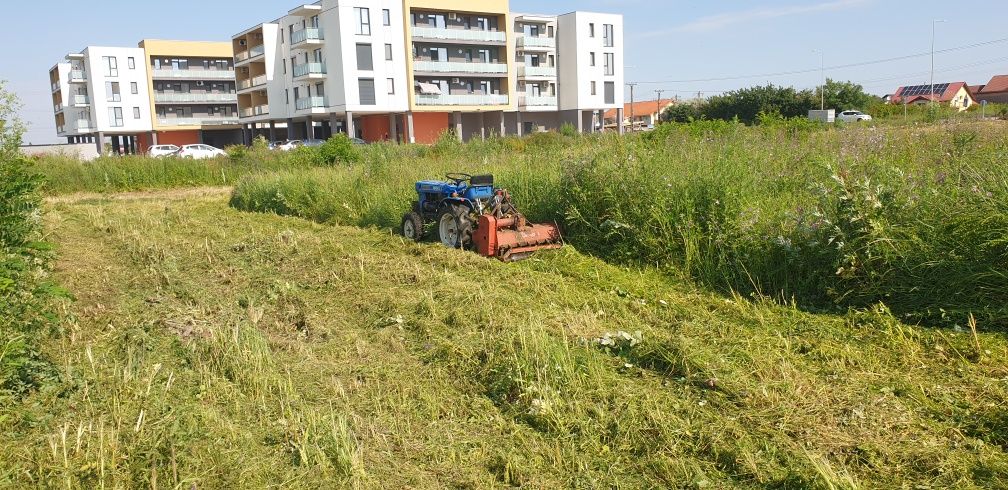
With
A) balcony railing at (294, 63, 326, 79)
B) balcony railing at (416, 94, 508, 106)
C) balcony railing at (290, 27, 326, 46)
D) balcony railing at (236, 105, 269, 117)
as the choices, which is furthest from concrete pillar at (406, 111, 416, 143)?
balcony railing at (236, 105, 269, 117)

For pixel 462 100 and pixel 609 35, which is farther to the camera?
pixel 609 35

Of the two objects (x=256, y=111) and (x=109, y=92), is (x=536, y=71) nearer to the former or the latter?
(x=256, y=111)

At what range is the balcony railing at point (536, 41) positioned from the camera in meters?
57.3

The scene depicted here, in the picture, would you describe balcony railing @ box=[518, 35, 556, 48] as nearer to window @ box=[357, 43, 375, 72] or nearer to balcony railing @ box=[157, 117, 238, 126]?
window @ box=[357, 43, 375, 72]

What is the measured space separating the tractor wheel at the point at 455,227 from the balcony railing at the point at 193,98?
59.9m

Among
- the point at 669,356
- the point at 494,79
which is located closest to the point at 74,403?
the point at 669,356

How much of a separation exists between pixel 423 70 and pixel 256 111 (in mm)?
15974

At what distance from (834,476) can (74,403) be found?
444 cm

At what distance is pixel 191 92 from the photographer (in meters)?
65.4

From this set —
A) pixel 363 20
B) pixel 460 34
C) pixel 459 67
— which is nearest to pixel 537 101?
pixel 459 67

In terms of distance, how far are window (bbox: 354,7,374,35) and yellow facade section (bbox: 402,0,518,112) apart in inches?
108

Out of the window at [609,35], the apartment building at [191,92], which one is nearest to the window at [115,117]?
the apartment building at [191,92]

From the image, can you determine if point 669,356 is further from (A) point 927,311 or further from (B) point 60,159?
(B) point 60,159

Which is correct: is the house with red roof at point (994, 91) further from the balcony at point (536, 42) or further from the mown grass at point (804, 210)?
the mown grass at point (804, 210)
